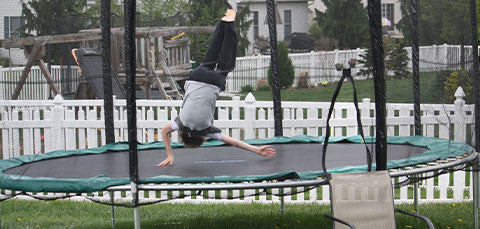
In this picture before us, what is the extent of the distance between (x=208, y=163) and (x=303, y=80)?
10.8 feet

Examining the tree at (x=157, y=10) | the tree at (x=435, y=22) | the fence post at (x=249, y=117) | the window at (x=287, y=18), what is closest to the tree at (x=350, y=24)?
the tree at (x=435, y=22)

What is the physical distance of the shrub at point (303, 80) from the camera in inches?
282

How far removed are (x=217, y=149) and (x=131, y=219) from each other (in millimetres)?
834

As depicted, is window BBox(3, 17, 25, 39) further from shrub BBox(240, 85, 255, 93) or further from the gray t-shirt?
shrub BBox(240, 85, 255, 93)

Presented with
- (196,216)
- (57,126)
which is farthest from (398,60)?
(57,126)

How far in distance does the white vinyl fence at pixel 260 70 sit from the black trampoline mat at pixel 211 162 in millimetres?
531

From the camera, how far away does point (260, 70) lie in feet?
40.2

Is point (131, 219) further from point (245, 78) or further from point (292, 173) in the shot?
point (245, 78)

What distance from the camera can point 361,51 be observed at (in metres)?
4.20

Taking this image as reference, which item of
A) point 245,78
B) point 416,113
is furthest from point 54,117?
point 245,78

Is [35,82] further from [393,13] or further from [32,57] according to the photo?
[393,13]

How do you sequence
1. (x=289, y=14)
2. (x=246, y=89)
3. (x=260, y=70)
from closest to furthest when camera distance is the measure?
(x=289, y=14) → (x=246, y=89) → (x=260, y=70)

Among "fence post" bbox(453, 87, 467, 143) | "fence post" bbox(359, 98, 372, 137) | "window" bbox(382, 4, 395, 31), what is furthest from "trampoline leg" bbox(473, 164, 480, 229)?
"fence post" bbox(359, 98, 372, 137)

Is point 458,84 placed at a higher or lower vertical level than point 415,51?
lower
